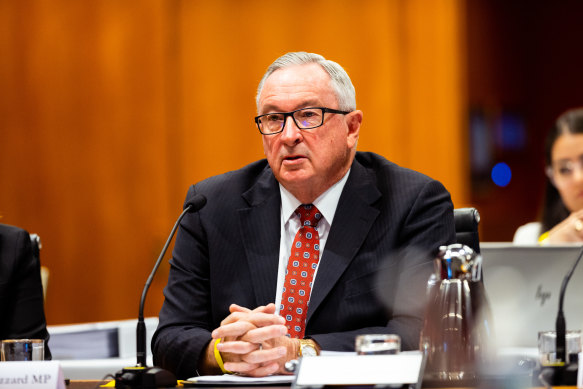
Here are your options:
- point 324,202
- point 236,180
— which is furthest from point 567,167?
point 236,180

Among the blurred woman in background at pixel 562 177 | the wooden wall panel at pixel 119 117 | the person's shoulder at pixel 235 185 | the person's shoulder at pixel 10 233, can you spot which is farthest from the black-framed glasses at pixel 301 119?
the wooden wall panel at pixel 119 117

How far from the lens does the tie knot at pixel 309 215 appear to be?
7.20 feet

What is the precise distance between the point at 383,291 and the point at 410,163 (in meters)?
2.42

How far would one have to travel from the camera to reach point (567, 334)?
146cm

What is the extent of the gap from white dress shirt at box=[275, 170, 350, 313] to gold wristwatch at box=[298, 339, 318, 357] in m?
0.35

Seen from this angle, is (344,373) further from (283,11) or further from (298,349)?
(283,11)

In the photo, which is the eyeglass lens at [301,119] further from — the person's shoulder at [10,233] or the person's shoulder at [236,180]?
the person's shoulder at [10,233]

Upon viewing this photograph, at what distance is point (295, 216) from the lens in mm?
2227

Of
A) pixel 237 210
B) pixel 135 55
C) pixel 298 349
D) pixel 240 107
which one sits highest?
pixel 135 55

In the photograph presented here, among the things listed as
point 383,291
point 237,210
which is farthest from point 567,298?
point 237,210

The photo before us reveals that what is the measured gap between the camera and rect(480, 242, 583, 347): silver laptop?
7.13 feet

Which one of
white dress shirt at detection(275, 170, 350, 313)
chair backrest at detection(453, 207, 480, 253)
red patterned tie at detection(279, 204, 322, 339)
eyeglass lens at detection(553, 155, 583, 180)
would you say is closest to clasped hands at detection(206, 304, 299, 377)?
red patterned tie at detection(279, 204, 322, 339)

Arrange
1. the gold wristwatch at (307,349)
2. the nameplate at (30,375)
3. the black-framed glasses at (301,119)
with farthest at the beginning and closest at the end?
the black-framed glasses at (301,119), the gold wristwatch at (307,349), the nameplate at (30,375)

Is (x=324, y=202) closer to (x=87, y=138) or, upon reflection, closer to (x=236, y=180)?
(x=236, y=180)
